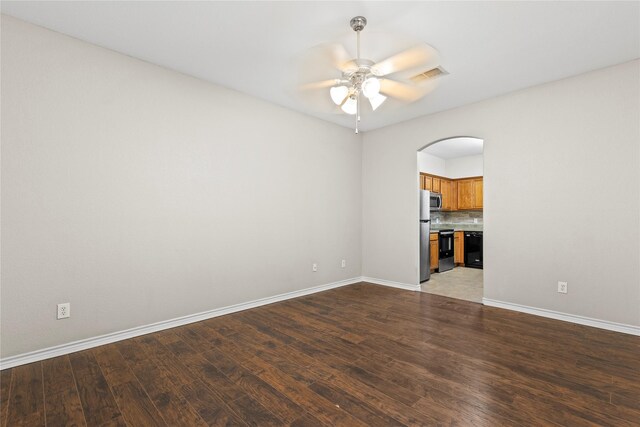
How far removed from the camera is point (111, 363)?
2.34 m

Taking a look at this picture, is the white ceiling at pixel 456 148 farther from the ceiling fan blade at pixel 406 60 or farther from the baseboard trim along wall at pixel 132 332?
the baseboard trim along wall at pixel 132 332

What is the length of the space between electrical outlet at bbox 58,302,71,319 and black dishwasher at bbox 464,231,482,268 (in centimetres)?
735

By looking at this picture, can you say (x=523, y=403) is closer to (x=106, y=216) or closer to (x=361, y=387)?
(x=361, y=387)

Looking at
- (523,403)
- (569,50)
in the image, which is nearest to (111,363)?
(523,403)

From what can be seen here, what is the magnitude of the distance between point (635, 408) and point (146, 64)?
4.67 metres

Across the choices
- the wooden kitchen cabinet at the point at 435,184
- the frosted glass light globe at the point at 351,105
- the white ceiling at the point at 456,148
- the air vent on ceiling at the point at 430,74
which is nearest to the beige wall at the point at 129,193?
the frosted glass light globe at the point at 351,105

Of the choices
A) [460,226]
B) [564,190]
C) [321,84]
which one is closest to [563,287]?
[564,190]

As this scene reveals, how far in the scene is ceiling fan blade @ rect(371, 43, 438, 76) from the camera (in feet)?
7.91

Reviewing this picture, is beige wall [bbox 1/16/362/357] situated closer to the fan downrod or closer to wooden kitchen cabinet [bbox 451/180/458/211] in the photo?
the fan downrod

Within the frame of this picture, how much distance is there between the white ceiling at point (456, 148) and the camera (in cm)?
607

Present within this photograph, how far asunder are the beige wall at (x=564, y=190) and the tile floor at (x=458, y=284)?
0.58 metres

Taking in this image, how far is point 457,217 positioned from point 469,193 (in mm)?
802

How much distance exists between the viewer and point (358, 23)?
231cm

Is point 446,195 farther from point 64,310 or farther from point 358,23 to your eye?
point 64,310
